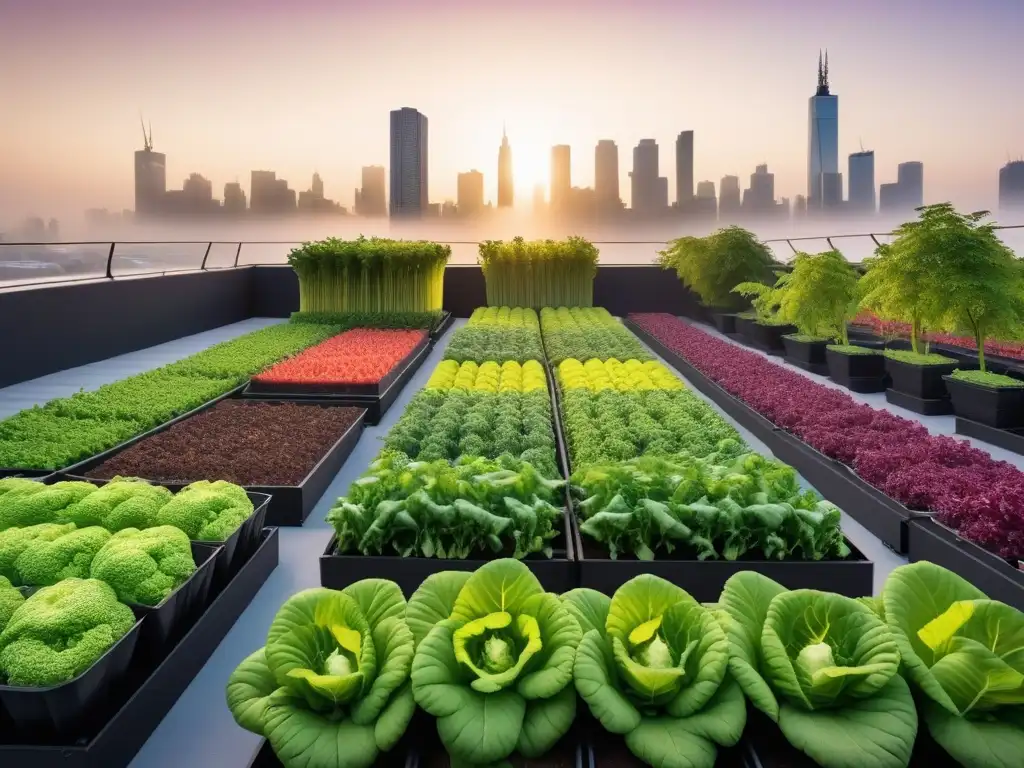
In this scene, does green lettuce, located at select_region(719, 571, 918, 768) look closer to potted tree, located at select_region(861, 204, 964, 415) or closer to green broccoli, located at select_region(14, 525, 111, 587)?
green broccoli, located at select_region(14, 525, 111, 587)

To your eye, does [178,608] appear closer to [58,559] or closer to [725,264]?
[58,559]

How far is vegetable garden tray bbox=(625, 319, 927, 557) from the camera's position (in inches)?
174

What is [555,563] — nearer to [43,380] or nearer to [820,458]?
[820,458]

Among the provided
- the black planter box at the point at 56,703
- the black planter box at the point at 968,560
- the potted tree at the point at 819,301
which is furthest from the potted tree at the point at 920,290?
the black planter box at the point at 56,703

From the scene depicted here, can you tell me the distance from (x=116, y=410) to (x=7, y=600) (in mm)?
3887

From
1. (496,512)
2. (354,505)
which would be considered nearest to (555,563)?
(496,512)

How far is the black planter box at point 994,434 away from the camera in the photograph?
21.0 feet

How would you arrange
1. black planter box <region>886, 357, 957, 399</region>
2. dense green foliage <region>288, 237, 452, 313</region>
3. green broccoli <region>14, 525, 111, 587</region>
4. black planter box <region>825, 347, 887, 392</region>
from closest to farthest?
green broccoli <region>14, 525, 111, 587</region>, black planter box <region>886, 357, 957, 399</region>, black planter box <region>825, 347, 887, 392</region>, dense green foliage <region>288, 237, 452, 313</region>

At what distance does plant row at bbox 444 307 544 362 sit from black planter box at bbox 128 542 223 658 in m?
5.72

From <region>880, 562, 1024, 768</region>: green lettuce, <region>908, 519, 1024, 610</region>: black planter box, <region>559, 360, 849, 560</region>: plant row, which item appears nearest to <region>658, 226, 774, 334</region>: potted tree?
<region>908, 519, 1024, 610</region>: black planter box

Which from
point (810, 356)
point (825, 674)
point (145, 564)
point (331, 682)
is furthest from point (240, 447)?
point (810, 356)

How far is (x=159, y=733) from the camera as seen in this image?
2.77 metres

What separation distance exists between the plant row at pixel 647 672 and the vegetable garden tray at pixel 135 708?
59cm

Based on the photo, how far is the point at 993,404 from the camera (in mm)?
6711
